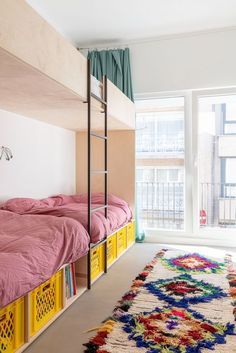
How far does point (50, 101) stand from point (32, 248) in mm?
1310

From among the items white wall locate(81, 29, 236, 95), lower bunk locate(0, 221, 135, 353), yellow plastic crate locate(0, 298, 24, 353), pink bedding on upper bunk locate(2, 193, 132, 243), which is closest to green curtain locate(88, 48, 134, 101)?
white wall locate(81, 29, 236, 95)

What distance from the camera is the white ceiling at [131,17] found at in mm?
3204

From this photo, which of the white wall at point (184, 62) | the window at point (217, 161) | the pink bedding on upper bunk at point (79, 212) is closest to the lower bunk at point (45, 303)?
the pink bedding on upper bunk at point (79, 212)

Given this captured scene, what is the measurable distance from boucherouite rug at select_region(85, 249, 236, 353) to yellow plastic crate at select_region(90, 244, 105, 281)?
0.35 m

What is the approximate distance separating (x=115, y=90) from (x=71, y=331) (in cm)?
235

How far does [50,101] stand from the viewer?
2.51 metres

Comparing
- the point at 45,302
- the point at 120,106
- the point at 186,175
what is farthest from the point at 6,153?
the point at 186,175

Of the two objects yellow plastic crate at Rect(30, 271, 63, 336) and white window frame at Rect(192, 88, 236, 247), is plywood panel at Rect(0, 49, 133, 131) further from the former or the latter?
yellow plastic crate at Rect(30, 271, 63, 336)

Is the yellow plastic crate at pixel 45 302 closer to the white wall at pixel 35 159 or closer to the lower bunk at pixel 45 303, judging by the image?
the lower bunk at pixel 45 303

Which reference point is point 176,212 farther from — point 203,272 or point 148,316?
point 148,316

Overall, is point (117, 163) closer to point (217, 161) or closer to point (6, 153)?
point (217, 161)

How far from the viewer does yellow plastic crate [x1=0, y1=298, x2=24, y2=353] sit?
1441mm

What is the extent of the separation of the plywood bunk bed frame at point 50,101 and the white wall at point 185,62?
1.74 feet

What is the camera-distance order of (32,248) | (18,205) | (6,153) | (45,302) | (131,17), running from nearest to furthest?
(32,248), (45,302), (18,205), (6,153), (131,17)
